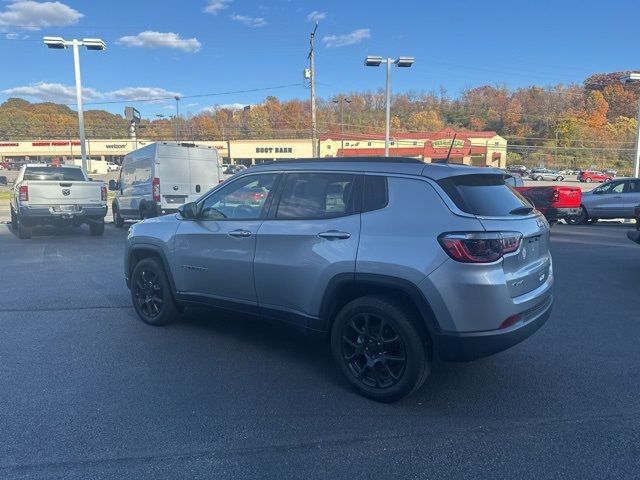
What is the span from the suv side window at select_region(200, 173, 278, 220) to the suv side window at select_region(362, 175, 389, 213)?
100 centimetres

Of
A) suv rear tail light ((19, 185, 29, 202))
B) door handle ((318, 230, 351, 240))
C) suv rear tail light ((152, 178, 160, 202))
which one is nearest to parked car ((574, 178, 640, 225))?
suv rear tail light ((152, 178, 160, 202))

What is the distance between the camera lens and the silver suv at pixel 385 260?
336 cm

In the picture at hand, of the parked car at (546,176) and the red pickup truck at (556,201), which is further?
the parked car at (546,176)

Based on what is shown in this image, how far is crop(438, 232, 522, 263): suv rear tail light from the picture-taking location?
329 cm

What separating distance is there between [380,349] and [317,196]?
1329mm

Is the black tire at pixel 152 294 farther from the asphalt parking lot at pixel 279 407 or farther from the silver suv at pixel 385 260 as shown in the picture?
the silver suv at pixel 385 260

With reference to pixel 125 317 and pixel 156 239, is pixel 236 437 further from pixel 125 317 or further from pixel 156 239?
pixel 125 317

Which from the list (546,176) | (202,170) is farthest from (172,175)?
(546,176)

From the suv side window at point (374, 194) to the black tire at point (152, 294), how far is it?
257cm

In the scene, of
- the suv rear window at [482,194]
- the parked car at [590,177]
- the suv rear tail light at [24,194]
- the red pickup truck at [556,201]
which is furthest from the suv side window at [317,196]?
the parked car at [590,177]

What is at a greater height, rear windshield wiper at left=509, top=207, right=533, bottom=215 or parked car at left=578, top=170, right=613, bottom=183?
rear windshield wiper at left=509, top=207, right=533, bottom=215

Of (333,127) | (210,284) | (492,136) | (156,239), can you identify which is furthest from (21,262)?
(333,127)

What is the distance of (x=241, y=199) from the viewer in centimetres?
469

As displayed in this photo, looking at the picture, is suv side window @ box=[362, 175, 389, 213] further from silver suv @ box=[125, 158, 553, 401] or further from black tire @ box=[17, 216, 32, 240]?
black tire @ box=[17, 216, 32, 240]
